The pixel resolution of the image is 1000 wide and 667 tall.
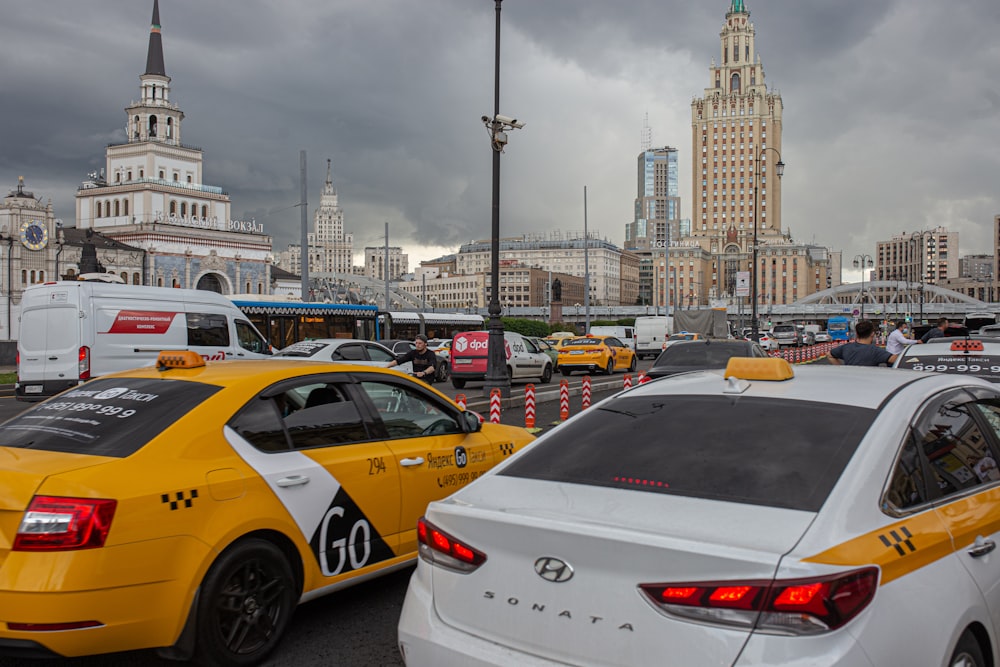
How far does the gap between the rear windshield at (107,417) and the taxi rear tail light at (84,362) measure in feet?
43.7

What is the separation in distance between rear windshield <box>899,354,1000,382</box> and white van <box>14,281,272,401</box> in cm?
1234

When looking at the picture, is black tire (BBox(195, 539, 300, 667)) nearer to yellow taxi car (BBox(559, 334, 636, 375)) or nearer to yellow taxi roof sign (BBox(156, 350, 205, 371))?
yellow taxi roof sign (BBox(156, 350, 205, 371))

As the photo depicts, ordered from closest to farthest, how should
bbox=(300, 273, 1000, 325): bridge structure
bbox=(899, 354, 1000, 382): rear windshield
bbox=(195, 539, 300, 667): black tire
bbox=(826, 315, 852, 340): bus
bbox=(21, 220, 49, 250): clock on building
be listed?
bbox=(195, 539, 300, 667): black tire, bbox=(899, 354, 1000, 382): rear windshield, bbox=(826, 315, 852, 340): bus, bbox=(21, 220, 49, 250): clock on building, bbox=(300, 273, 1000, 325): bridge structure

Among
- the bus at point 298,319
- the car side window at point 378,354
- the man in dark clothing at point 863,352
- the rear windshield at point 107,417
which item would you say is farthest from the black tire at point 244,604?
the bus at point 298,319

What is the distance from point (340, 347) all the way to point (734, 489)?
52.7 ft

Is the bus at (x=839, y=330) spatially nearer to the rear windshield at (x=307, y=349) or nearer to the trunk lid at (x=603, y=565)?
the rear windshield at (x=307, y=349)

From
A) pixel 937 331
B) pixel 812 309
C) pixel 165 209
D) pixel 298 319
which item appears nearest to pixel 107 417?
pixel 937 331

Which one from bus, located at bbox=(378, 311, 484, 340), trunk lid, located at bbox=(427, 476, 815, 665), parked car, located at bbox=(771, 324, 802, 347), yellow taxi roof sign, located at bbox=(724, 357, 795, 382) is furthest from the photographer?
parked car, located at bbox=(771, 324, 802, 347)

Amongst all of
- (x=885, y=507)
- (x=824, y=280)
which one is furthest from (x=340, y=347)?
(x=824, y=280)

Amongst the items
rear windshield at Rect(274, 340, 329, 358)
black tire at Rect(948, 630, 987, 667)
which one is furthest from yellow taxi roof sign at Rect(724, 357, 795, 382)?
rear windshield at Rect(274, 340, 329, 358)

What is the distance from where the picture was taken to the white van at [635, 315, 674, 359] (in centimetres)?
4766

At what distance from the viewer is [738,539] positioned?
2.40 m

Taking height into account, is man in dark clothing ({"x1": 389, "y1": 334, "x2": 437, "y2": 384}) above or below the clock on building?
below

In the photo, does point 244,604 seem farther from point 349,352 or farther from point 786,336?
point 786,336
